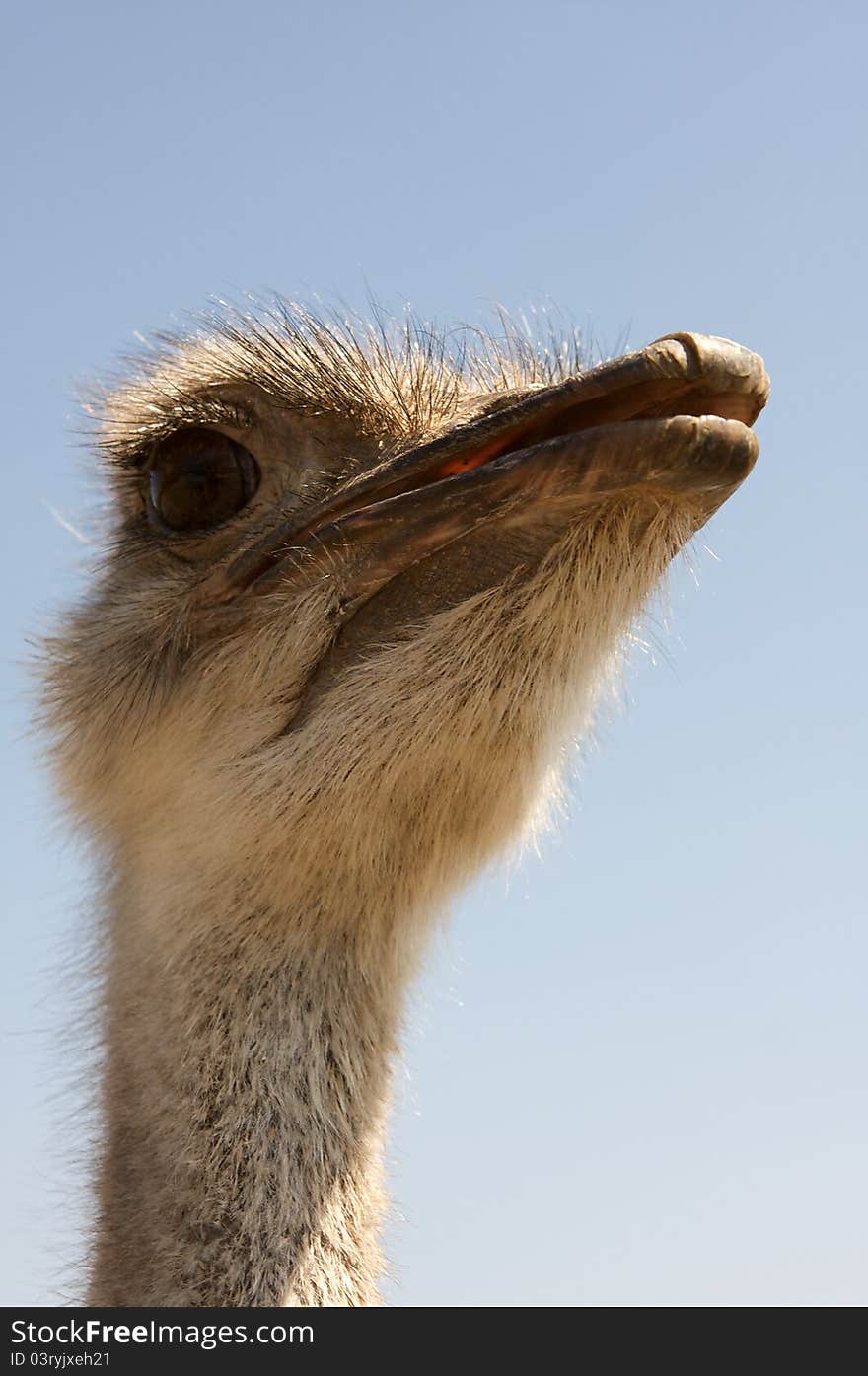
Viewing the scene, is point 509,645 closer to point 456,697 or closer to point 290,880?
point 456,697

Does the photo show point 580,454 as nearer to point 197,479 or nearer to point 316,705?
point 316,705

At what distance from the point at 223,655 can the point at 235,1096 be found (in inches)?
33.8

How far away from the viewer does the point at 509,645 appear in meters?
3.63

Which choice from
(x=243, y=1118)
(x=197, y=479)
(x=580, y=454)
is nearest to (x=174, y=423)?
(x=197, y=479)

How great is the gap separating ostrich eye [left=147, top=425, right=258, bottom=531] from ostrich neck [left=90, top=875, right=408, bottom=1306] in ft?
2.72

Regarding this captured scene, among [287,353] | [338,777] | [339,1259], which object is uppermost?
[287,353]

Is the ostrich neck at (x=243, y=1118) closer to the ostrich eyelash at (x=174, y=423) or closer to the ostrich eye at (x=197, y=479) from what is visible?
the ostrich eye at (x=197, y=479)

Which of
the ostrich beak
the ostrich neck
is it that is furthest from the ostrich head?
the ostrich neck

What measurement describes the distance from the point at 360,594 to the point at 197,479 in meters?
0.59

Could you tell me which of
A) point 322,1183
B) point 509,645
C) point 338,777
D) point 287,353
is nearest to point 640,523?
point 509,645

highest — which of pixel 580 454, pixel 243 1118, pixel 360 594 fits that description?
pixel 580 454

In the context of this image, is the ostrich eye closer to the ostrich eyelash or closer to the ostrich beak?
the ostrich eyelash

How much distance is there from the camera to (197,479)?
4.09m

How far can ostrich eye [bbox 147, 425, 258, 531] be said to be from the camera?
4.01 meters
